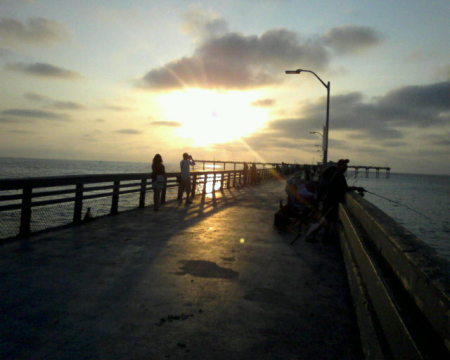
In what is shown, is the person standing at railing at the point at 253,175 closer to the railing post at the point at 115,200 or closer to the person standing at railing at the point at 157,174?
the person standing at railing at the point at 157,174

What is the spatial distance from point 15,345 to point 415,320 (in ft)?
10.9

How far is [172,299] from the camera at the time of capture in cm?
449

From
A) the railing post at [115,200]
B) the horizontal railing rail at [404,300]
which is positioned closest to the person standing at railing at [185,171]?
the railing post at [115,200]

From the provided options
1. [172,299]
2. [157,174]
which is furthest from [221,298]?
[157,174]

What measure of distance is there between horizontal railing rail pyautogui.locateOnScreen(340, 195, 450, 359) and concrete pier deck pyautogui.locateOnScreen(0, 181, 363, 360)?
0.67 metres

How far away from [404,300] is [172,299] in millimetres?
2890

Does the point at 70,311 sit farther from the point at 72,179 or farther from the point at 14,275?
the point at 72,179

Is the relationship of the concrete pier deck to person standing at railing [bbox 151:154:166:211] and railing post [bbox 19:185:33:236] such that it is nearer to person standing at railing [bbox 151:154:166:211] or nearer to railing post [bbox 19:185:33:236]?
railing post [bbox 19:185:33:236]

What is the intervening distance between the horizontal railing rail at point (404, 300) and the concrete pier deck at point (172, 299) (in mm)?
675

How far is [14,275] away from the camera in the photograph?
5.20 meters

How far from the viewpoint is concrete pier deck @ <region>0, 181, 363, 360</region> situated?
3.36 meters

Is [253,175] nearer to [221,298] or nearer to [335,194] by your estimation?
[335,194]

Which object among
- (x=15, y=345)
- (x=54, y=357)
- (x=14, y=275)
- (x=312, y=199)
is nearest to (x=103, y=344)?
(x=54, y=357)

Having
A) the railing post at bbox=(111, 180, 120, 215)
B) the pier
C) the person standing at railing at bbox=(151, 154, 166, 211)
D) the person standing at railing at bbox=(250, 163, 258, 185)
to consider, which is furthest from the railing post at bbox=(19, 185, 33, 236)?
the person standing at railing at bbox=(250, 163, 258, 185)
